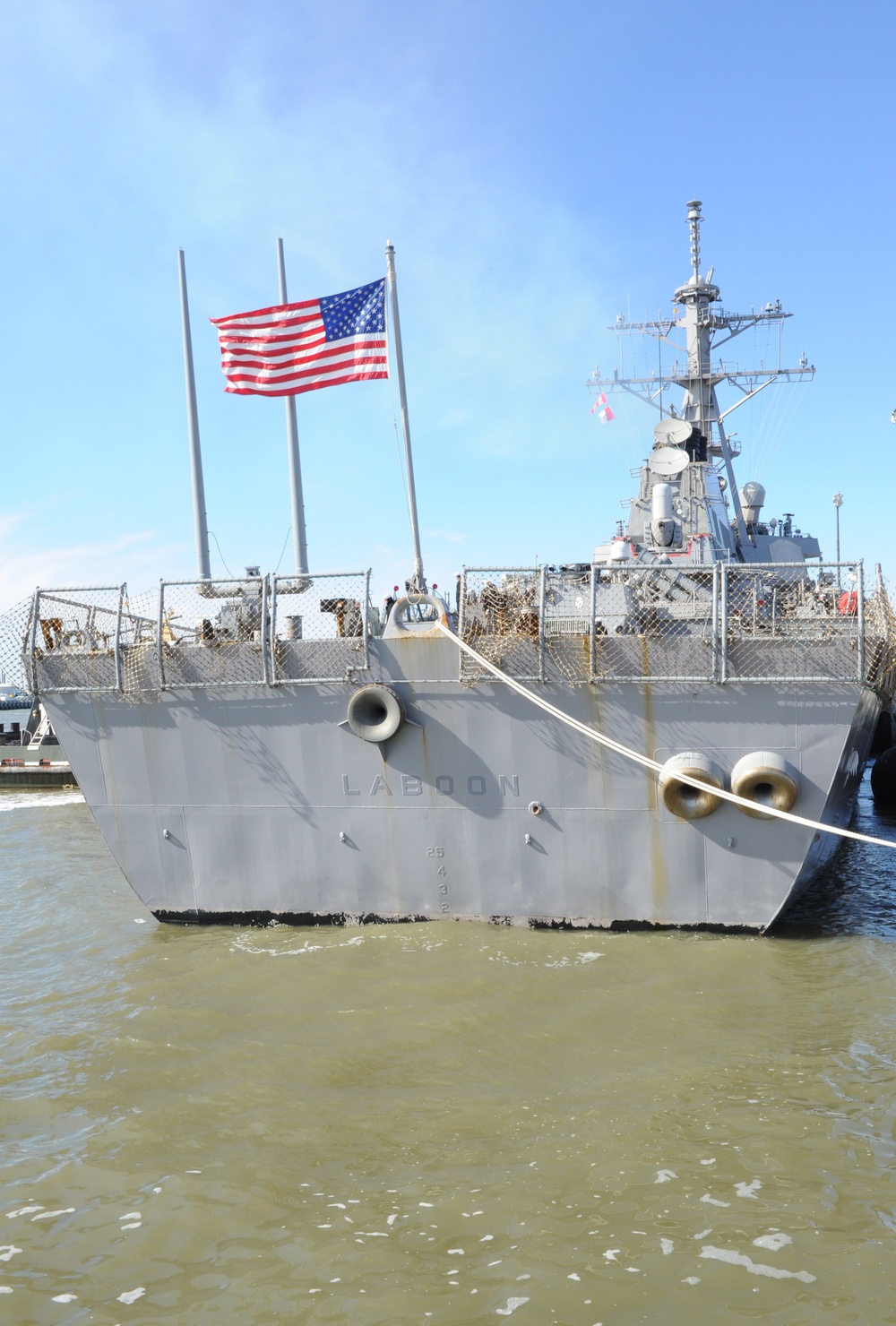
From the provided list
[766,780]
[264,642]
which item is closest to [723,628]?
[766,780]

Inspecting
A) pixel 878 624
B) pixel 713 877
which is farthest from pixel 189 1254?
pixel 878 624

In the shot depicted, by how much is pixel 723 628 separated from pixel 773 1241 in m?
5.27

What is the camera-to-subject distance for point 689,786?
8.59 metres

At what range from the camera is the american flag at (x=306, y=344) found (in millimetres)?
10336

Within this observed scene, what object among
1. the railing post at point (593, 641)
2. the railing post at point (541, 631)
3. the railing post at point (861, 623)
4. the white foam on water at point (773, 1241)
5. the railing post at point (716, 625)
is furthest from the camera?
the railing post at point (541, 631)

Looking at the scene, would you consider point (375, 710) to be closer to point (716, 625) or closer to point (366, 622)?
point (366, 622)

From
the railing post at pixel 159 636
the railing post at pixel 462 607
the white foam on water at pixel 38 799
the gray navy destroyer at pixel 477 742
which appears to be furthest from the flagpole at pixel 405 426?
the white foam on water at pixel 38 799

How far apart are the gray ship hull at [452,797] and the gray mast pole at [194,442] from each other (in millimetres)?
2613

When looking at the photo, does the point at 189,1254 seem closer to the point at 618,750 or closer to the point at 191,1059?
the point at 191,1059

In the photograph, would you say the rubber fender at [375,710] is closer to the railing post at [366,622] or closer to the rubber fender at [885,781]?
the railing post at [366,622]

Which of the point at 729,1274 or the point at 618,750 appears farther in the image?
the point at 618,750

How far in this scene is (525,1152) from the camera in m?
5.29

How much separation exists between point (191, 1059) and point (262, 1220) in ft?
7.36

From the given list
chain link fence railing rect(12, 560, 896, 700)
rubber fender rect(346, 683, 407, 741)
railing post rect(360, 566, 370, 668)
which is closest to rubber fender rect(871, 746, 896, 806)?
chain link fence railing rect(12, 560, 896, 700)
